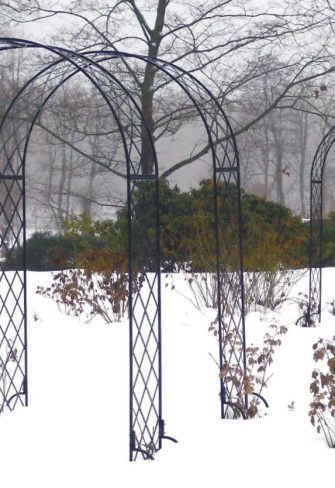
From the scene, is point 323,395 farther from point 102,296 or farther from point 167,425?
point 102,296

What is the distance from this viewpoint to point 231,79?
15.8m

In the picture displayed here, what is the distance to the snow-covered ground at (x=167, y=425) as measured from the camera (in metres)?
4.13

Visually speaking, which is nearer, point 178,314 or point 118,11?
point 178,314

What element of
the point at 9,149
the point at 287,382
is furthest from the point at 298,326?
the point at 9,149

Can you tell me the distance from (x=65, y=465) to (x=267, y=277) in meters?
5.13

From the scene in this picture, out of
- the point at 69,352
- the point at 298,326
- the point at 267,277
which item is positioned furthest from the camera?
the point at 267,277

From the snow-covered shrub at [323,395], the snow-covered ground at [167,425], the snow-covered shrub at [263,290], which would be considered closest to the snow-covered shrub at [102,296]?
the snow-covered ground at [167,425]

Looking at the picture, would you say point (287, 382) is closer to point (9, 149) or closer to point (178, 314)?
point (178, 314)

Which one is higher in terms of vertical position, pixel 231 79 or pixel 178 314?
pixel 231 79

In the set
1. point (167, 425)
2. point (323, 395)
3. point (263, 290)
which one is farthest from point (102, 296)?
point (323, 395)

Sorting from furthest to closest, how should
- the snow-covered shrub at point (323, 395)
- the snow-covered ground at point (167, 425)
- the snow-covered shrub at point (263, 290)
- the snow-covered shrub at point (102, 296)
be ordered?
1. the snow-covered shrub at point (263, 290)
2. the snow-covered shrub at point (102, 296)
3. the snow-covered shrub at point (323, 395)
4. the snow-covered ground at point (167, 425)

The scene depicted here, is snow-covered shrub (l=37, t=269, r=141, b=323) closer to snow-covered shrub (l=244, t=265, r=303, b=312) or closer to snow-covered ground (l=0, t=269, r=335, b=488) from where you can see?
snow-covered ground (l=0, t=269, r=335, b=488)

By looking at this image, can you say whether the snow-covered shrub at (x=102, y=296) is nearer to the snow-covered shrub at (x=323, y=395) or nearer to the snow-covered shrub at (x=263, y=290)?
the snow-covered shrub at (x=263, y=290)

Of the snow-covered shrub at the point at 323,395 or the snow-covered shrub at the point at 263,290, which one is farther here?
the snow-covered shrub at the point at 263,290
